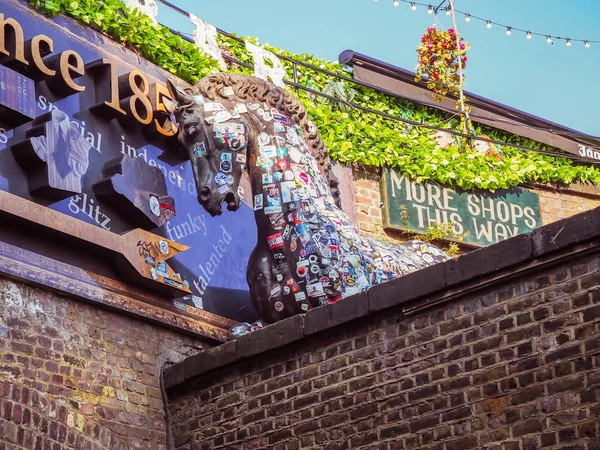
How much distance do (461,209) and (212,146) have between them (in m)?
5.59

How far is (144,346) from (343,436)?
209 centimetres

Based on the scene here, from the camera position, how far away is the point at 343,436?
7828 mm

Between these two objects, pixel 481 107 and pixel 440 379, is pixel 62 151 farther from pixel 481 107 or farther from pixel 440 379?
pixel 481 107

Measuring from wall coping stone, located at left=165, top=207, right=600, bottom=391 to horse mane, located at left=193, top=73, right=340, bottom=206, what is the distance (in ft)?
6.35

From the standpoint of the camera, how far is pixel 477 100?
1568 cm

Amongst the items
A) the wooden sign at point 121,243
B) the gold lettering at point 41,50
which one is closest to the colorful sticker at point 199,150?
the wooden sign at point 121,243

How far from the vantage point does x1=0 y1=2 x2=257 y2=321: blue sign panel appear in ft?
29.8

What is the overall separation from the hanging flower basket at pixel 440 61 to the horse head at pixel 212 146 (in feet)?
19.8

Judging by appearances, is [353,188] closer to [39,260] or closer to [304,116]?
[304,116]

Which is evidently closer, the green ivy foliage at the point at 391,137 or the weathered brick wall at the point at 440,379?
the weathered brick wall at the point at 440,379

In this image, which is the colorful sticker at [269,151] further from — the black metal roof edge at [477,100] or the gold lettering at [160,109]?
the black metal roof edge at [477,100]

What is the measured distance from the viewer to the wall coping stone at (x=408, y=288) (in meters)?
6.99

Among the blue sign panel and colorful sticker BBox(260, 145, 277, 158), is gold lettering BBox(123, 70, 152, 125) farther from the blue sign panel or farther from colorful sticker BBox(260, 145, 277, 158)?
colorful sticker BBox(260, 145, 277, 158)

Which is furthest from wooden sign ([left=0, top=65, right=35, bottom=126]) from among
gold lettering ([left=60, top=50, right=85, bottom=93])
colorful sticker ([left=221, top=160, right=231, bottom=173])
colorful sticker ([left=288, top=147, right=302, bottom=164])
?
colorful sticker ([left=288, top=147, right=302, bottom=164])
